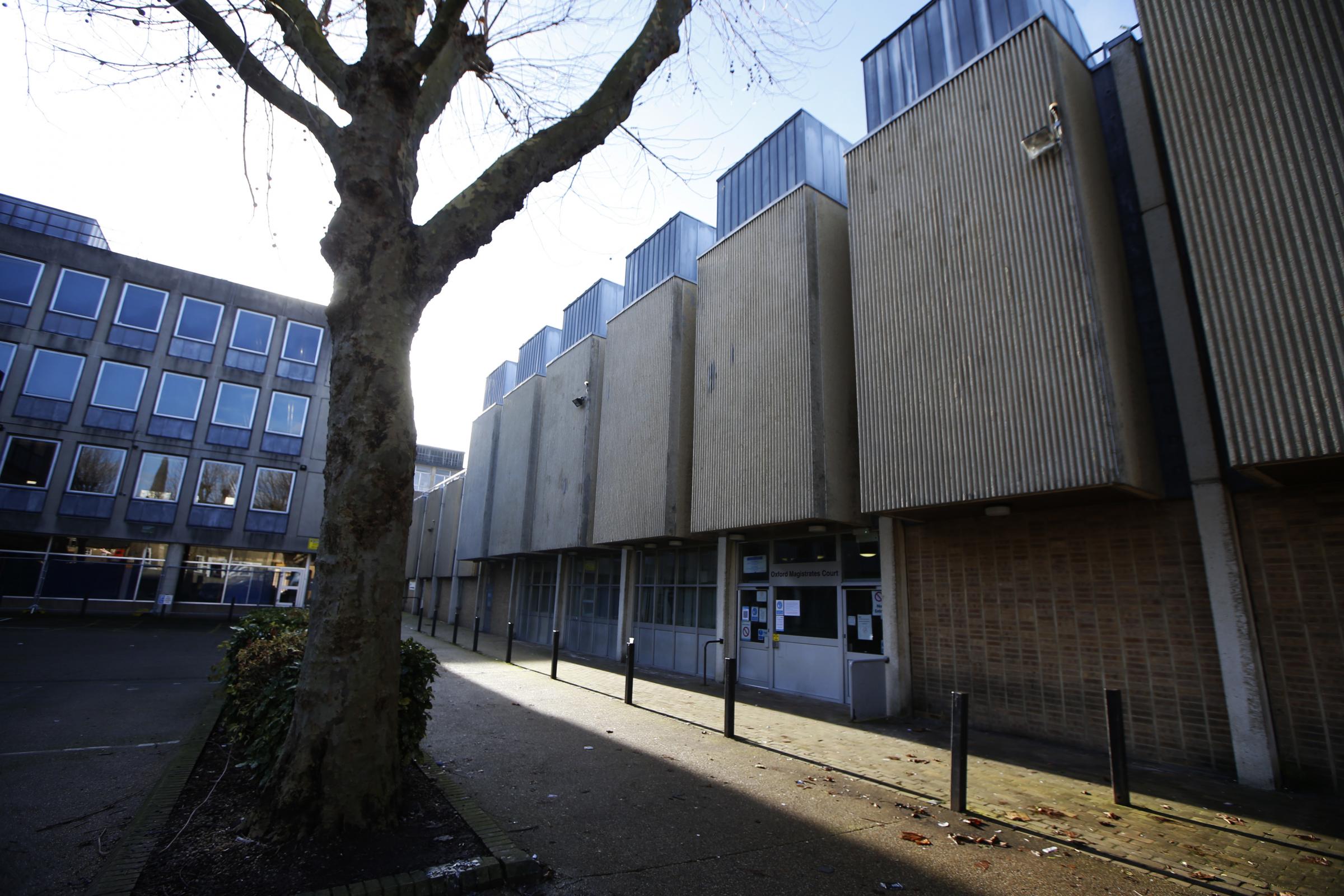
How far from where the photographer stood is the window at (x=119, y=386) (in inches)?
963

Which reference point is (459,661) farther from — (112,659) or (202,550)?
(202,550)

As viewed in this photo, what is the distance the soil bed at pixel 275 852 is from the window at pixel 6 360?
2859 centimetres

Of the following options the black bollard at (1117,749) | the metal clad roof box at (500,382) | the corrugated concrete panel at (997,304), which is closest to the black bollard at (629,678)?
the corrugated concrete panel at (997,304)

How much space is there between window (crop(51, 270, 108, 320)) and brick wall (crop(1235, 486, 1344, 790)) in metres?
34.9

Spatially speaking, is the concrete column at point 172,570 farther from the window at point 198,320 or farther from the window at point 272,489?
the window at point 198,320

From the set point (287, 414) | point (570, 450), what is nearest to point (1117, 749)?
point (570, 450)

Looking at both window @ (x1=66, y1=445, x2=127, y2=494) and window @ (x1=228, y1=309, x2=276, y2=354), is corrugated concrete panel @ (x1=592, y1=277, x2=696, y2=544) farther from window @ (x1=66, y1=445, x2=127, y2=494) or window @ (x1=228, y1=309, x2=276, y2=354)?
window @ (x1=66, y1=445, x2=127, y2=494)

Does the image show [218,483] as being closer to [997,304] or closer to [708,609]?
[708,609]

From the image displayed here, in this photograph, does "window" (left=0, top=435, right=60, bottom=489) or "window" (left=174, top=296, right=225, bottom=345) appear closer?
"window" (left=0, top=435, right=60, bottom=489)

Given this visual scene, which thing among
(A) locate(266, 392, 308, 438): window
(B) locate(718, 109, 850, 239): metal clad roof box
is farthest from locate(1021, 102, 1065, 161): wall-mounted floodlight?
(A) locate(266, 392, 308, 438): window

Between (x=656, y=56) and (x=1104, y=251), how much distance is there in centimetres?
616

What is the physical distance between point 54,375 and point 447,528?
54.0 ft

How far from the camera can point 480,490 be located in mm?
27453

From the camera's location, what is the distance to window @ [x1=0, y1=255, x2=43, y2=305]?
23.8m
